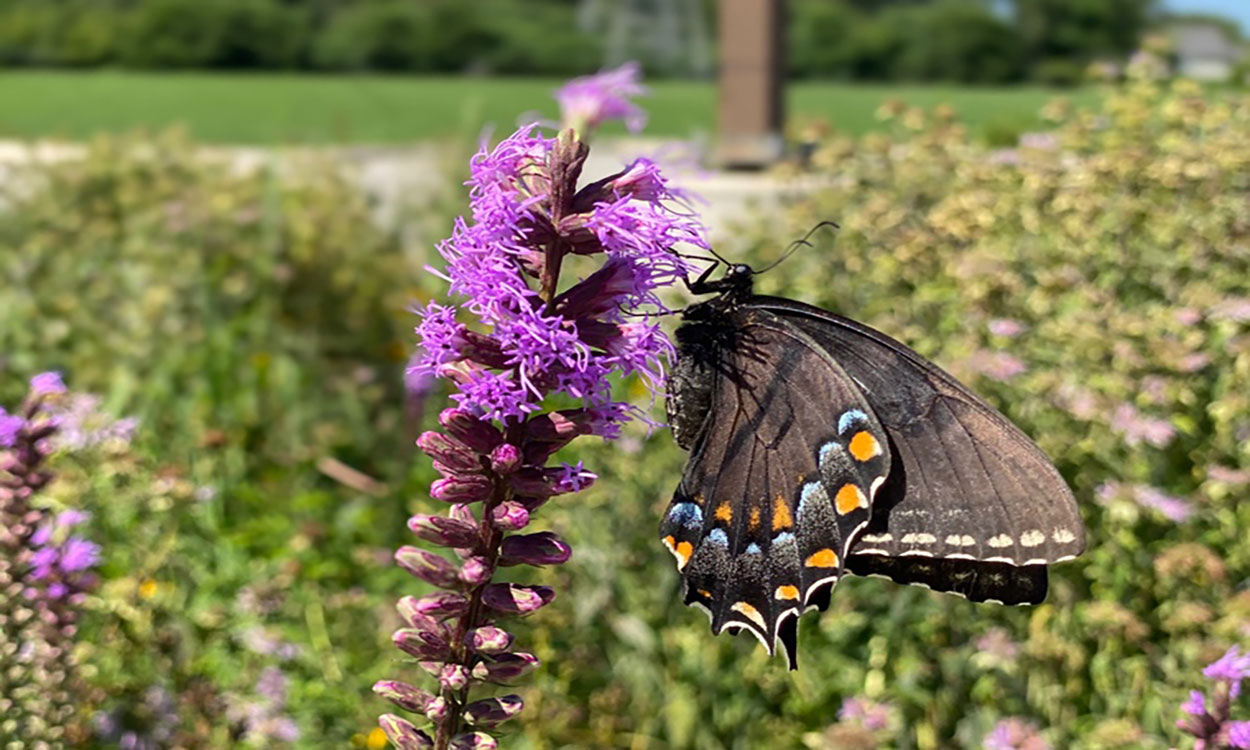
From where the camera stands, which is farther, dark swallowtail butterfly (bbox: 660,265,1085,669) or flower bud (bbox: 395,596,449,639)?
dark swallowtail butterfly (bbox: 660,265,1085,669)


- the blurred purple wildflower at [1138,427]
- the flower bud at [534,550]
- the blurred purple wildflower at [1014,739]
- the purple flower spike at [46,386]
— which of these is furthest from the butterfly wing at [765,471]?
the blurred purple wildflower at [1138,427]

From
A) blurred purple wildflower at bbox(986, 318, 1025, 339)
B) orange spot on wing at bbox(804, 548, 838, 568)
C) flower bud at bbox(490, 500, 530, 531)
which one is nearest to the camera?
flower bud at bbox(490, 500, 530, 531)

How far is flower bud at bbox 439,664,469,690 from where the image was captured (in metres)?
1.47

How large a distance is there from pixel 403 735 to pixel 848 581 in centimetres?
178

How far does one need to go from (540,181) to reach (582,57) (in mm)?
44029

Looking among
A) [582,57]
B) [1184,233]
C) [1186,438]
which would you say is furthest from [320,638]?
[582,57]

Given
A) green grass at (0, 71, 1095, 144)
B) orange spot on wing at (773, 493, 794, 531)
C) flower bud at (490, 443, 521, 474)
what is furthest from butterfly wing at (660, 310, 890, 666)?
green grass at (0, 71, 1095, 144)

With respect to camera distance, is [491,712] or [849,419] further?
[849,419]

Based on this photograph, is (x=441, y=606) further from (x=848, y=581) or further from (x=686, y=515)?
(x=848, y=581)

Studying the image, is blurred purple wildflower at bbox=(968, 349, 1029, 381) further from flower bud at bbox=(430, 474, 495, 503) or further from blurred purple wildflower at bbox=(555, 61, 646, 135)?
flower bud at bbox=(430, 474, 495, 503)

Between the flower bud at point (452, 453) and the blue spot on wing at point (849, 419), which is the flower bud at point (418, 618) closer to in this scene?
the flower bud at point (452, 453)

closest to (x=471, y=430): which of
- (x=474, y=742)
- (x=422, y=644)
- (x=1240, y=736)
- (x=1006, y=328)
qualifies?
(x=422, y=644)

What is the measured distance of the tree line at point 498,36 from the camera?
41875mm

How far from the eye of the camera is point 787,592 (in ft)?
6.25
